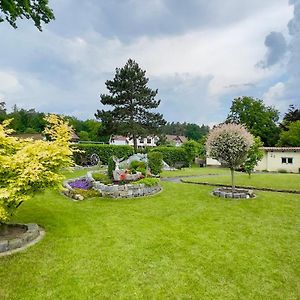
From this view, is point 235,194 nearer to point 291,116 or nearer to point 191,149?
point 191,149

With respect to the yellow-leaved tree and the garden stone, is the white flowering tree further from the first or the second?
the garden stone

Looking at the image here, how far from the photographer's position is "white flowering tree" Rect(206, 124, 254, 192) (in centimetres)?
1177

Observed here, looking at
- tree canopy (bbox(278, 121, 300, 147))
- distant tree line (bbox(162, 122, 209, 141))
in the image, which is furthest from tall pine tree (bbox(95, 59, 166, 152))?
distant tree line (bbox(162, 122, 209, 141))

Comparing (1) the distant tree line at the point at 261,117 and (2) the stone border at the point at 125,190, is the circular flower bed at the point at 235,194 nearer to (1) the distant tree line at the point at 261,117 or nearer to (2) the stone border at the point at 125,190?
(2) the stone border at the point at 125,190

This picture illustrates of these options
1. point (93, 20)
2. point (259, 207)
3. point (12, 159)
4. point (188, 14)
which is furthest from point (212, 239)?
point (93, 20)

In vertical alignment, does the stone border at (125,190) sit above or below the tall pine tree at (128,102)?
below

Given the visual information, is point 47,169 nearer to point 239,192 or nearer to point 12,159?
point 12,159

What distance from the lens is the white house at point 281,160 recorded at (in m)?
28.2

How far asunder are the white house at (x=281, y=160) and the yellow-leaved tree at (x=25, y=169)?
87.7ft

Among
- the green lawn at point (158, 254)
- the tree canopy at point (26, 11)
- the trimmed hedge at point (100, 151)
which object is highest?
the tree canopy at point (26, 11)

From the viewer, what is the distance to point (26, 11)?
29.7ft

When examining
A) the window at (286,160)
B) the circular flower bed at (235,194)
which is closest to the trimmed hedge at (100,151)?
the window at (286,160)

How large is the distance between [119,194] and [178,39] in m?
8.97

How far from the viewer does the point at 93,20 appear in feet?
42.1
